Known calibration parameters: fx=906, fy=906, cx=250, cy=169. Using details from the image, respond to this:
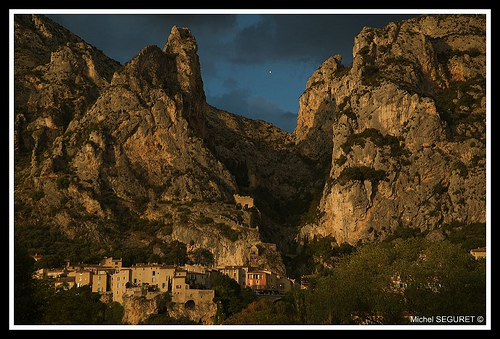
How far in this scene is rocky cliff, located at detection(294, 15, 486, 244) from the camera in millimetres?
134875

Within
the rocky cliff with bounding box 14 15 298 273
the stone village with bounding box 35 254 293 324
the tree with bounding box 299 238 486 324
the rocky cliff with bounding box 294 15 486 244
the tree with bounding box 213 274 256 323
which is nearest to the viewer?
the tree with bounding box 299 238 486 324

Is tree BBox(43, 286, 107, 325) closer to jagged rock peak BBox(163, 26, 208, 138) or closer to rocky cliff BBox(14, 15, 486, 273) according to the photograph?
rocky cliff BBox(14, 15, 486, 273)

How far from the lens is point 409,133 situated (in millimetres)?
141625

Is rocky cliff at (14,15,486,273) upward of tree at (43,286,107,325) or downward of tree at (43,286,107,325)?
upward

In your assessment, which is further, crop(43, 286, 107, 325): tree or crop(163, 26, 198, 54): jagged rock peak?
crop(163, 26, 198, 54): jagged rock peak

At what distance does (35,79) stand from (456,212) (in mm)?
82100

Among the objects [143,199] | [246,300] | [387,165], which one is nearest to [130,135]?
[143,199]

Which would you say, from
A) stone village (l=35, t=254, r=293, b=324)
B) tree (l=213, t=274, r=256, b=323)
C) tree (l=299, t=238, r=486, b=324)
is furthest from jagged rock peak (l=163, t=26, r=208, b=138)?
tree (l=299, t=238, r=486, b=324)

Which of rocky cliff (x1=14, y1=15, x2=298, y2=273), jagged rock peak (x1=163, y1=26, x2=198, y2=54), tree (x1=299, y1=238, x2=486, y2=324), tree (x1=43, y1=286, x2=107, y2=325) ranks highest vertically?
jagged rock peak (x1=163, y1=26, x2=198, y2=54)

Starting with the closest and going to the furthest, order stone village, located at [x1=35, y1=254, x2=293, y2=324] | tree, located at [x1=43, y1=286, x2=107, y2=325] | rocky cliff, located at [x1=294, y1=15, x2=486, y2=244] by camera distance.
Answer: tree, located at [x1=43, y1=286, x2=107, y2=325], stone village, located at [x1=35, y1=254, x2=293, y2=324], rocky cliff, located at [x1=294, y1=15, x2=486, y2=244]

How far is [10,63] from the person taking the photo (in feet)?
172

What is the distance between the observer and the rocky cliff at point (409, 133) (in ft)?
443

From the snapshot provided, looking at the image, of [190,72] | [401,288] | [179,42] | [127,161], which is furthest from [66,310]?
[179,42]

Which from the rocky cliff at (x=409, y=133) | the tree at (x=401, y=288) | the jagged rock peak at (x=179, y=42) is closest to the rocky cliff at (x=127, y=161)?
the jagged rock peak at (x=179, y=42)
